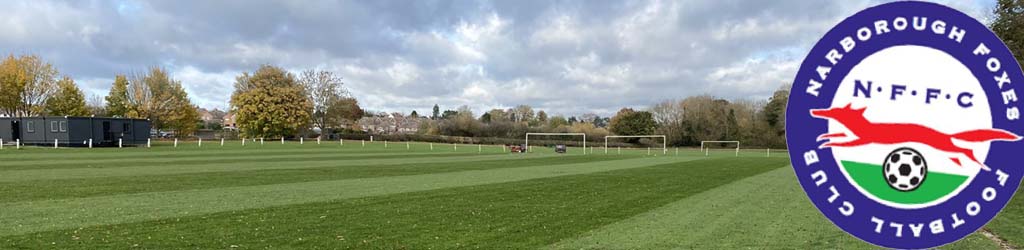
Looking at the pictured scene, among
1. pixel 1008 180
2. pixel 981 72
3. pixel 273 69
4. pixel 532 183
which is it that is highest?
pixel 273 69

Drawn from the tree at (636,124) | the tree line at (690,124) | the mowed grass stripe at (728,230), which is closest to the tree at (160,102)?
the tree line at (690,124)

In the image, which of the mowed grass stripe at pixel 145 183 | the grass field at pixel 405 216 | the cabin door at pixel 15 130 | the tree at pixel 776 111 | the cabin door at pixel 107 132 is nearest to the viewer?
the grass field at pixel 405 216

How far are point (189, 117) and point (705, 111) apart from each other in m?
73.9

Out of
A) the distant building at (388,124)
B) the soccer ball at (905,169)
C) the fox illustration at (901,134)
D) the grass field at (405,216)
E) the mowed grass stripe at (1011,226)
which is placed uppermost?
the distant building at (388,124)

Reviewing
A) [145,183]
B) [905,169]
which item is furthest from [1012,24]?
[145,183]

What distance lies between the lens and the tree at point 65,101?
63188 mm

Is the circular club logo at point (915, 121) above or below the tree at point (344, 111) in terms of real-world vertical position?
below

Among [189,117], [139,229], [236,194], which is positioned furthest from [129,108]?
[139,229]

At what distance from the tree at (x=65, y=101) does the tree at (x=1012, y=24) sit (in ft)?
256

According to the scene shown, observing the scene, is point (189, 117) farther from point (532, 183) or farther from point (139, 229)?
point (139, 229)

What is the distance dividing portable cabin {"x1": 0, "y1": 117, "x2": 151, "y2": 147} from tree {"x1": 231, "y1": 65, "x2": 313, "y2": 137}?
23.8 meters

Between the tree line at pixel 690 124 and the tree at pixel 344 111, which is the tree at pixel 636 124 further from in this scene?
the tree at pixel 344 111

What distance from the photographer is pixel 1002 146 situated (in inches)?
93.8

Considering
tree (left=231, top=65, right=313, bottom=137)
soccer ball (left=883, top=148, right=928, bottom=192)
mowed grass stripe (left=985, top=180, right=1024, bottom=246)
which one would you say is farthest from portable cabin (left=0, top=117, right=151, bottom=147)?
soccer ball (left=883, top=148, right=928, bottom=192)
